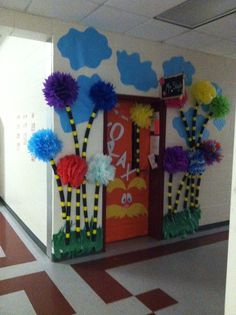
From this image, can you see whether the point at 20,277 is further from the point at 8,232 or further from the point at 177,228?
the point at 177,228

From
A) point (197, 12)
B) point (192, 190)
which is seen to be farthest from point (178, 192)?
point (197, 12)

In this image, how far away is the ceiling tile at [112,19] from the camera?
273 centimetres

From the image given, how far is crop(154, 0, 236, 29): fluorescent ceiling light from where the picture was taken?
260 cm

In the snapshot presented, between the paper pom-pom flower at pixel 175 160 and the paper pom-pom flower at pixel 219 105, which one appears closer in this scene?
the paper pom-pom flower at pixel 175 160

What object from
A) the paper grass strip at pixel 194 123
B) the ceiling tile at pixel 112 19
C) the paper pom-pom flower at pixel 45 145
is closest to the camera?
the ceiling tile at pixel 112 19

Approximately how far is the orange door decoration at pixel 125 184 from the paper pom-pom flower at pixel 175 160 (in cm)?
37

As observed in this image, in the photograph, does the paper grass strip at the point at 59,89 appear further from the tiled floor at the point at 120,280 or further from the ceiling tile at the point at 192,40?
the tiled floor at the point at 120,280

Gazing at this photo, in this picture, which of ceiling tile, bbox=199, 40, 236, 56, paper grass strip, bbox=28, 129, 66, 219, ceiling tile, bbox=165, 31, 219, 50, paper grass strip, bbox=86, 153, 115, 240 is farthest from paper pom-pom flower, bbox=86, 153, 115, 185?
ceiling tile, bbox=199, 40, 236, 56

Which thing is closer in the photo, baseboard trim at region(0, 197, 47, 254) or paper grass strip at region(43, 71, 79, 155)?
paper grass strip at region(43, 71, 79, 155)

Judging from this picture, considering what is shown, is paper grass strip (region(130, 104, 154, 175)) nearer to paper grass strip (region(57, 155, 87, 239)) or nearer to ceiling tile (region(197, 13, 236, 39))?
paper grass strip (region(57, 155, 87, 239))

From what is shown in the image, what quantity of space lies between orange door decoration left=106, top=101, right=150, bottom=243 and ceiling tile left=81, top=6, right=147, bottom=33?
0.93 metres

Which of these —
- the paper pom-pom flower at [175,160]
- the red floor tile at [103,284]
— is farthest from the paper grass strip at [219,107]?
the red floor tile at [103,284]

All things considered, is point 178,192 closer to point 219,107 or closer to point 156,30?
point 219,107

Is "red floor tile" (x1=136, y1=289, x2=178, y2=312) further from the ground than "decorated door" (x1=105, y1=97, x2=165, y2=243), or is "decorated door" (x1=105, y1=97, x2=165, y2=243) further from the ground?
"decorated door" (x1=105, y1=97, x2=165, y2=243)
